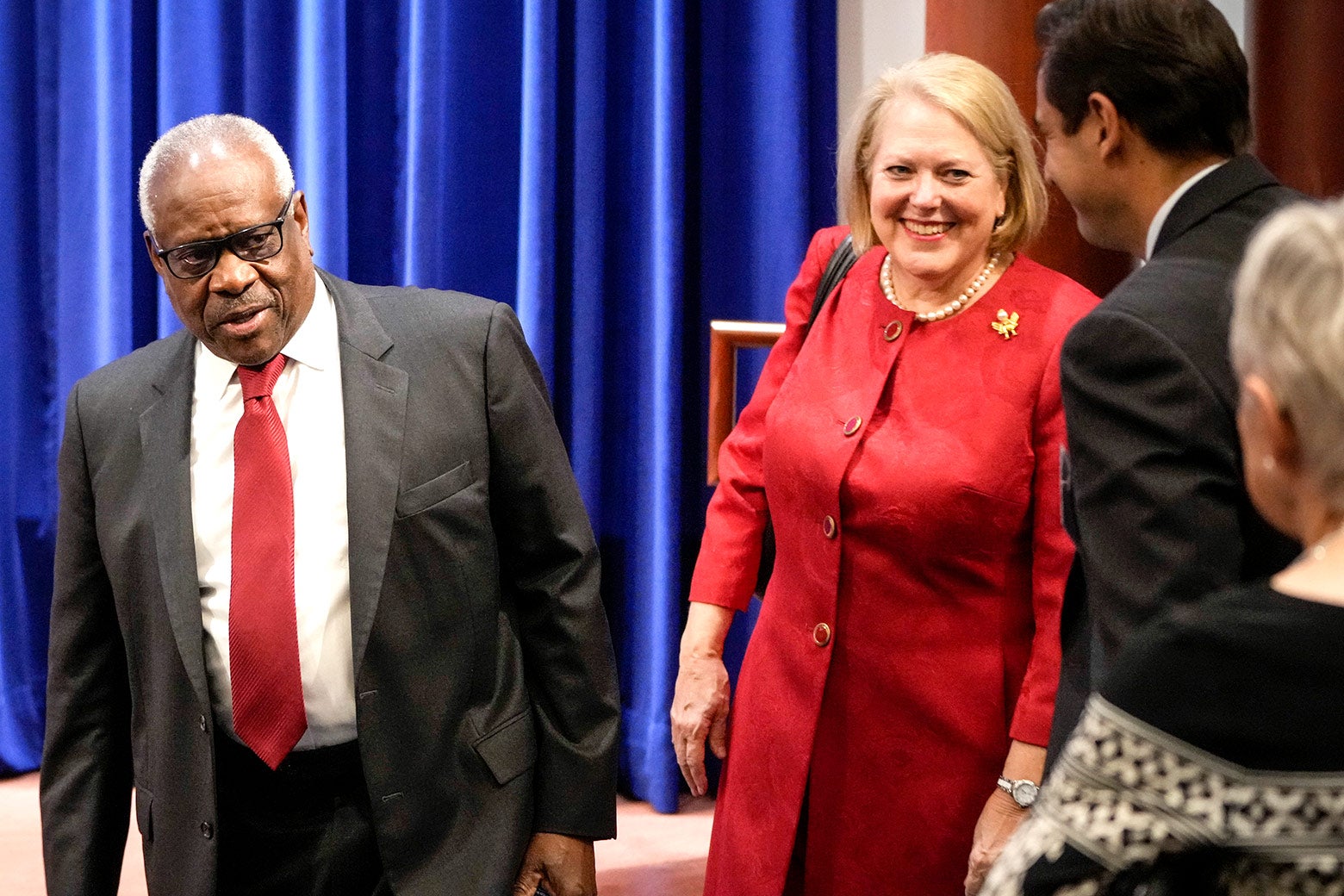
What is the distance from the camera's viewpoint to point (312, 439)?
5.49 feet

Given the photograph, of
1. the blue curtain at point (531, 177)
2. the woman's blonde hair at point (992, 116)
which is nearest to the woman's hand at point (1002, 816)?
the woman's blonde hair at point (992, 116)

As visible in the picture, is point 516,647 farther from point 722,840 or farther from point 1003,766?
point 1003,766

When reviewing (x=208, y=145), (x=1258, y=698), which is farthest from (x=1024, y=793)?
(x=208, y=145)

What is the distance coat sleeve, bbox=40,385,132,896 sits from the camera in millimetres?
1700

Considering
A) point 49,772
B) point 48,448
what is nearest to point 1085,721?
point 49,772

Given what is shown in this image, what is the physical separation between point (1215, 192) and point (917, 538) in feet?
1.82

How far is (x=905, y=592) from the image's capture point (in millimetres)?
1694

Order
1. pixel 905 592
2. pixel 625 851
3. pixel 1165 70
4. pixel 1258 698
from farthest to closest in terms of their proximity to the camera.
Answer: pixel 625 851 < pixel 905 592 < pixel 1165 70 < pixel 1258 698

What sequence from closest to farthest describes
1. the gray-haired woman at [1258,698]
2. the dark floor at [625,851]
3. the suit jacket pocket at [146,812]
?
the gray-haired woman at [1258,698], the suit jacket pocket at [146,812], the dark floor at [625,851]

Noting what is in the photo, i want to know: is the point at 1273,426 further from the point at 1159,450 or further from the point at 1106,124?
the point at 1106,124

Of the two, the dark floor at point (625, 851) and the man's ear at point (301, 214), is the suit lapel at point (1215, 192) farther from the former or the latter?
the dark floor at point (625, 851)

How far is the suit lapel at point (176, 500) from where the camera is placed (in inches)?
62.7

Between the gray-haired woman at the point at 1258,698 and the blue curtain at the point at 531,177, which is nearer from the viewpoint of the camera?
the gray-haired woman at the point at 1258,698

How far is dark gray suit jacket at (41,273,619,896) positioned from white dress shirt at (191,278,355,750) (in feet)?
0.10
